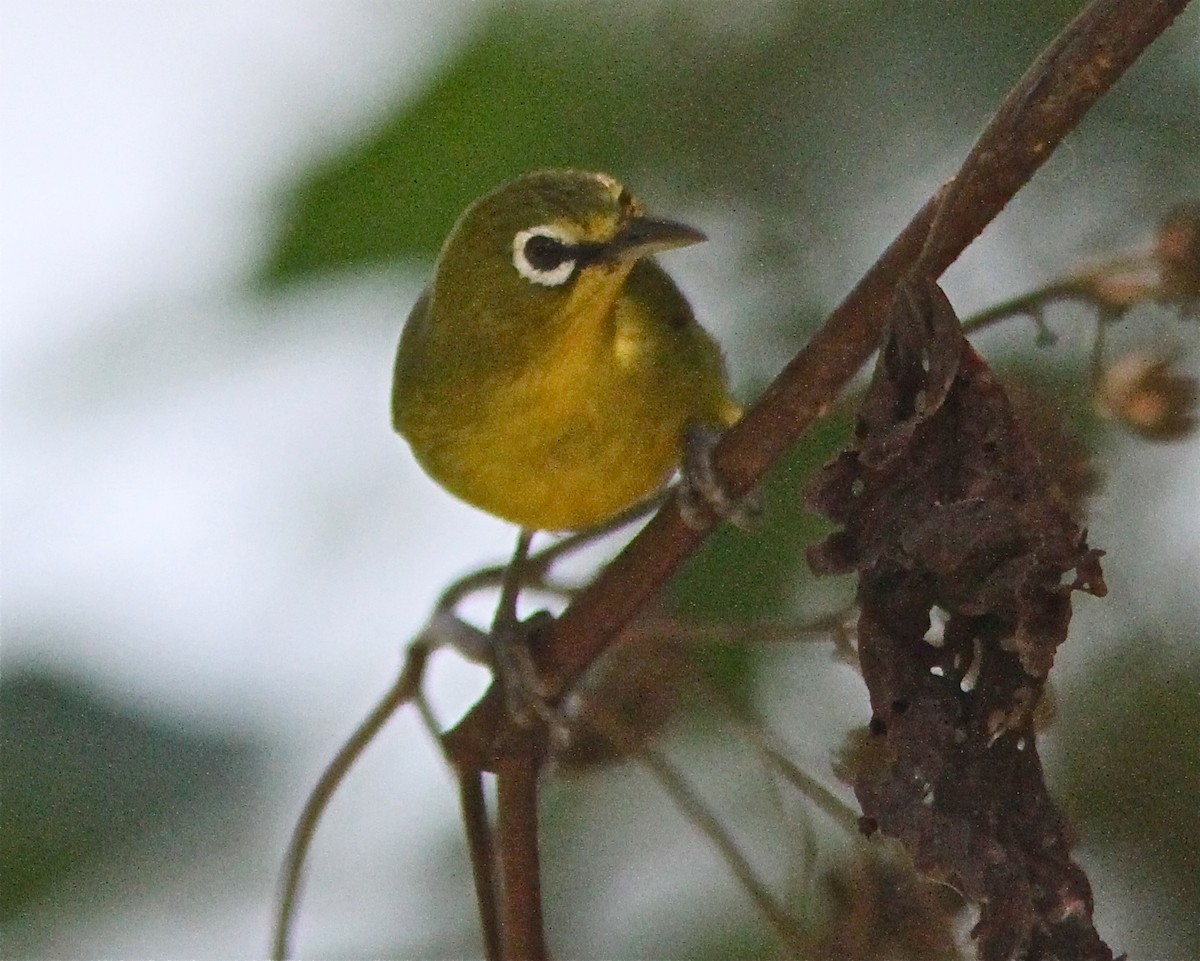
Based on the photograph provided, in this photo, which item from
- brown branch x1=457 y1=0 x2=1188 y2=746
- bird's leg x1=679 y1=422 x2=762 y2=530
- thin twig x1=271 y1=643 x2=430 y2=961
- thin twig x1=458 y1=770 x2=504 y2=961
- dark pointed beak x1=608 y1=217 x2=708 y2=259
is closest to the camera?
brown branch x1=457 y1=0 x2=1188 y2=746

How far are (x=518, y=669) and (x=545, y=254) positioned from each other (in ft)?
1.60

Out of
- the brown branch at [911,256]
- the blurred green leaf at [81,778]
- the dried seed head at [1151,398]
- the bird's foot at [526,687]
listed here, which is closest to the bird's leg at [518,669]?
the bird's foot at [526,687]

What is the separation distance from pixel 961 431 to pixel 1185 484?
0.88 metres

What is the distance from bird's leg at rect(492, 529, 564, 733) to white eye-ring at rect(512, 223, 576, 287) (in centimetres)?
30

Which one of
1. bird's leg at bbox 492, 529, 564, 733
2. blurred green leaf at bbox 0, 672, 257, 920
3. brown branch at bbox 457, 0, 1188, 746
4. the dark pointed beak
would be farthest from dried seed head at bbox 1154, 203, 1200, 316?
blurred green leaf at bbox 0, 672, 257, 920

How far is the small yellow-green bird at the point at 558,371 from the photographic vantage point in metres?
1.66

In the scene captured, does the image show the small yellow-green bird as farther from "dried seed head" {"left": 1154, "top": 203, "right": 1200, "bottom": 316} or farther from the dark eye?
"dried seed head" {"left": 1154, "top": 203, "right": 1200, "bottom": 316}

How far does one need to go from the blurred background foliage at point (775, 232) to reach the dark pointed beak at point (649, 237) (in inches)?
9.0

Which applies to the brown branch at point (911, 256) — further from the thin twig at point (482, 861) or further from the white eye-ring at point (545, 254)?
the white eye-ring at point (545, 254)

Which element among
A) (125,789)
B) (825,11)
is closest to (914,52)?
(825,11)

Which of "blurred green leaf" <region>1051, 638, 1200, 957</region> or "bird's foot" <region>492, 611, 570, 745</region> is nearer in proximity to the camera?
"bird's foot" <region>492, 611, 570, 745</region>

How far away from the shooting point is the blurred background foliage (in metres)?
1.67

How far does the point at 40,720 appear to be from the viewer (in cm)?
189

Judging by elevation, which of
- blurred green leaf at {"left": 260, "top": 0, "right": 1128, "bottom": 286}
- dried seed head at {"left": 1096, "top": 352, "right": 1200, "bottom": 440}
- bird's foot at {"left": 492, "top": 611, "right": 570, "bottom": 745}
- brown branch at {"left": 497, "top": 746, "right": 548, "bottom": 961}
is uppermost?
blurred green leaf at {"left": 260, "top": 0, "right": 1128, "bottom": 286}
